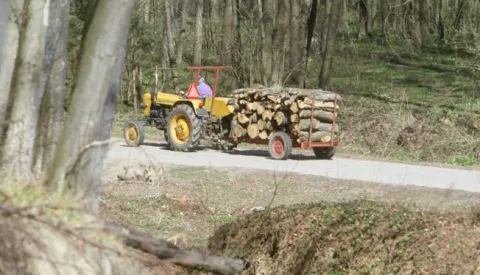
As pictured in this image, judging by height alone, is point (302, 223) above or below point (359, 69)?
below

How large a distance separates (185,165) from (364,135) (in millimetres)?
7306

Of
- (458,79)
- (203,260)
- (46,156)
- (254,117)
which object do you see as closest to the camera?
(203,260)

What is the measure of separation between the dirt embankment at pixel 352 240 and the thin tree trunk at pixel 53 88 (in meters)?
2.05

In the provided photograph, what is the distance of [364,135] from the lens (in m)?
23.7

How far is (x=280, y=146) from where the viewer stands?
1955cm

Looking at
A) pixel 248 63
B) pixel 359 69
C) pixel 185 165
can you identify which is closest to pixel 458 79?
pixel 359 69

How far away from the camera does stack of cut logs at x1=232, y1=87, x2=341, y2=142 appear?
64.0 ft

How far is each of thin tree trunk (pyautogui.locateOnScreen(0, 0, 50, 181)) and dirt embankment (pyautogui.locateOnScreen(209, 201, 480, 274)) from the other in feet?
7.35

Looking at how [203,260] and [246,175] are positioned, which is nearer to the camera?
[203,260]

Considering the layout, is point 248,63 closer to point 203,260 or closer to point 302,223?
point 302,223

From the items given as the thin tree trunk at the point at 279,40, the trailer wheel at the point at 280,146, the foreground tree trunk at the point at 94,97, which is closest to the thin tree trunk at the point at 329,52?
the thin tree trunk at the point at 279,40

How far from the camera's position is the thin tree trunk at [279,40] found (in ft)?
92.8

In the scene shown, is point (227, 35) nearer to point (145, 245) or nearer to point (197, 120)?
point (197, 120)

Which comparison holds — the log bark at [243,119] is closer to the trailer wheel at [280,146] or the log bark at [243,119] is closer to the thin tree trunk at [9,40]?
the trailer wheel at [280,146]
